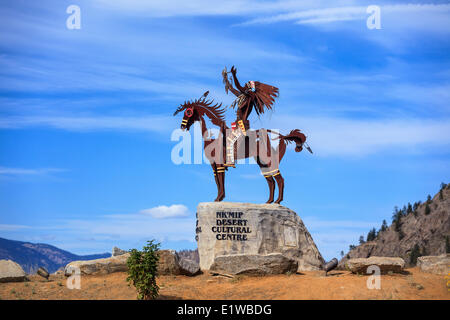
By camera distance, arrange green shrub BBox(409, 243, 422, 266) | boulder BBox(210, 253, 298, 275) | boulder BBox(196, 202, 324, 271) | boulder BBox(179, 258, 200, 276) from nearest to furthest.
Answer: boulder BBox(210, 253, 298, 275), boulder BBox(179, 258, 200, 276), boulder BBox(196, 202, 324, 271), green shrub BBox(409, 243, 422, 266)

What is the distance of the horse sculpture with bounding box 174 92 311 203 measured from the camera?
25938 millimetres

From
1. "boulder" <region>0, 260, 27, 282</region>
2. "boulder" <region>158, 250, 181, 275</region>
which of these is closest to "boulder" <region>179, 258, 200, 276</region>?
"boulder" <region>158, 250, 181, 275</region>

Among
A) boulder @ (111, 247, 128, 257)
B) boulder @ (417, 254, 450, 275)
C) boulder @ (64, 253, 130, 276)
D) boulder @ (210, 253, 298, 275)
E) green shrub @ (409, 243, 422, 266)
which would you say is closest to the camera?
boulder @ (210, 253, 298, 275)

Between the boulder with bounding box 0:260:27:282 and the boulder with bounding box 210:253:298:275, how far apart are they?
8.00 meters

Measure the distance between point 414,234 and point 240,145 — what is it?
68.0 meters

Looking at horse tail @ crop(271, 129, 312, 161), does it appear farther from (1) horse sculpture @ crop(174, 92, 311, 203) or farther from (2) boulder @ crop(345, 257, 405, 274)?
(2) boulder @ crop(345, 257, 405, 274)

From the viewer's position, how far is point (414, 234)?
86.5 metres

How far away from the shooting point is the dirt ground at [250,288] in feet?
62.1

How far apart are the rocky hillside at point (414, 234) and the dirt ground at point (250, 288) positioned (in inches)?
2229

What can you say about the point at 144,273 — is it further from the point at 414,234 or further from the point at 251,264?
the point at 414,234

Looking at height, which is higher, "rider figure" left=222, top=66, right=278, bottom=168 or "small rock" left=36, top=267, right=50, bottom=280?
"rider figure" left=222, top=66, right=278, bottom=168
